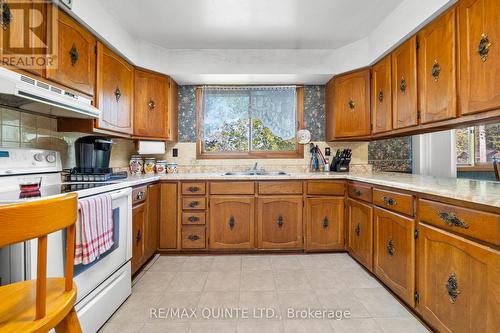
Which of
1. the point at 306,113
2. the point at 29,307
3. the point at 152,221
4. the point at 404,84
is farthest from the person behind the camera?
the point at 306,113

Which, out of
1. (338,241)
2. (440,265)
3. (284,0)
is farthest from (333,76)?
(440,265)

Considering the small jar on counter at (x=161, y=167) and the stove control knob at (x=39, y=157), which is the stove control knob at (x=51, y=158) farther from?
the small jar on counter at (x=161, y=167)

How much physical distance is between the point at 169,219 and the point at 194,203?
32 cm

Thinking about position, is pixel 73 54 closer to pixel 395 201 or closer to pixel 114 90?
pixel 114 90

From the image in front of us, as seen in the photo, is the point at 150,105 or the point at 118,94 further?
the point at 150,105

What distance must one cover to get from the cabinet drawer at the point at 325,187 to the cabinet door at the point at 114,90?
199 cm

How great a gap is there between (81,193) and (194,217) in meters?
1.35

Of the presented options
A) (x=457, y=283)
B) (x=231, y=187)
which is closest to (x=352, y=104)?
(x=231, y=187)

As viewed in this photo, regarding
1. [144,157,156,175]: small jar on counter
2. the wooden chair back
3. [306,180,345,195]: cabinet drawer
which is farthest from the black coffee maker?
[306,180,345,195]: cabinet drawer

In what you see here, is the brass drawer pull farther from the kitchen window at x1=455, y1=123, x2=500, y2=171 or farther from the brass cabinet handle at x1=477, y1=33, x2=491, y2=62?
the kitchen window at x1=455, y1=123, x2=500, y2=171

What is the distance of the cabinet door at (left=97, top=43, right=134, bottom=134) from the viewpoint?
6.78ft

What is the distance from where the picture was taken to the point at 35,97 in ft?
4.01

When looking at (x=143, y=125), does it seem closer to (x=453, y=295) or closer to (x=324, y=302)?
(x=324, y=302)

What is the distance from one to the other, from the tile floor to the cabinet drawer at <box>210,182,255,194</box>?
70 centimetres
